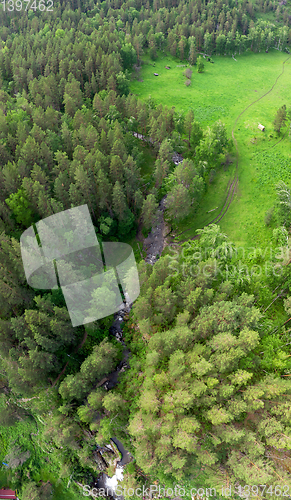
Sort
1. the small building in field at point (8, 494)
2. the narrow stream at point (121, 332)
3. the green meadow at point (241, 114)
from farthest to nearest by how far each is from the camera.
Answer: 1. the green meadow at point (241, 114)
2. the small building in field at point (8, 494)
3. the narrow stream at point (121, 332)

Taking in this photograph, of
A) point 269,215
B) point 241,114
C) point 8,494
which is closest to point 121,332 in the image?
point 8,494

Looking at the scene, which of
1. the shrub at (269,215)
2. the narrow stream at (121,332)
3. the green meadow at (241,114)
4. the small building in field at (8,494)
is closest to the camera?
the narrow stream at (121,332)

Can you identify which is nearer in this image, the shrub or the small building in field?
the small building in field

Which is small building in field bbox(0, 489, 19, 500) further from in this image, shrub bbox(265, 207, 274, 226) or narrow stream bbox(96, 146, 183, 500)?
shrub bbox(265, 207, 274, 226)

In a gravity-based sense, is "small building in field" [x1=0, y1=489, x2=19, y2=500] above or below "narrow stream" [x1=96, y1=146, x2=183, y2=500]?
below

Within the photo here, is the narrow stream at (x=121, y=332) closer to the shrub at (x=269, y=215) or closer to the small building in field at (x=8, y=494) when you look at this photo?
the small building in field at (x=8, y=494)

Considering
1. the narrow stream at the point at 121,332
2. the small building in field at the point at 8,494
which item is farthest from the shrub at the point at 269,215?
the small building in field at the point at 8,494

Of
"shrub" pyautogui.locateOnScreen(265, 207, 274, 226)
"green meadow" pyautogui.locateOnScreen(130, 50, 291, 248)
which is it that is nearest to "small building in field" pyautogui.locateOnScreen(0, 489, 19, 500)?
"green meadow" pyautogui.locateOnScreen(130, 50, 291, 248)

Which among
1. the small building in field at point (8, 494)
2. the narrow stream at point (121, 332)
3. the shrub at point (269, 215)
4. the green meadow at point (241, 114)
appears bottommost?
the small building in field at point (8, 494)

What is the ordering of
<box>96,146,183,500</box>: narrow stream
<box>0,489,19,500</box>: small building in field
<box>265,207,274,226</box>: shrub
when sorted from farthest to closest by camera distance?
<box>265,207,274,226</box>: shrub, <box>0,489,19,500</box>: small building in field, <box>96,146,183,500</box>: narrow stream
